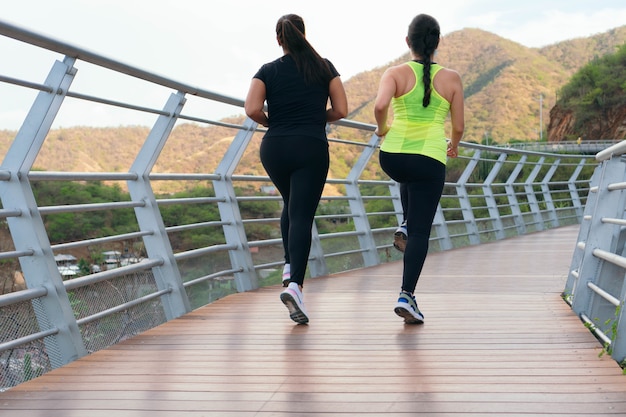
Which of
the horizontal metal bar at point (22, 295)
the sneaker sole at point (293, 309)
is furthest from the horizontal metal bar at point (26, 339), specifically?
the sneaker sole at point (293, 309)

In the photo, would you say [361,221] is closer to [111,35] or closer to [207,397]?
[207,397]

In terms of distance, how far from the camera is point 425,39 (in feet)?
15.0

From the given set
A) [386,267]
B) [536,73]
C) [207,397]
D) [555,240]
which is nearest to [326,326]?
[207,397]

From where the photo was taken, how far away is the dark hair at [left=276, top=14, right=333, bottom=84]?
4.51 m

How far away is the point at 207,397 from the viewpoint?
2887mm

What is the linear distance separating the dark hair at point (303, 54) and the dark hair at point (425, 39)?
1.66ft

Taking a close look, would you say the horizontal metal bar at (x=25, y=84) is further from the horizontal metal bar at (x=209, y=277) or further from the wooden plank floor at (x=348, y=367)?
the horizontal metal bar at (x=209, y=277)

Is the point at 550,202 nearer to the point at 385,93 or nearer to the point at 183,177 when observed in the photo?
the point at 183,177

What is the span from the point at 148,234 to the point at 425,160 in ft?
5.42

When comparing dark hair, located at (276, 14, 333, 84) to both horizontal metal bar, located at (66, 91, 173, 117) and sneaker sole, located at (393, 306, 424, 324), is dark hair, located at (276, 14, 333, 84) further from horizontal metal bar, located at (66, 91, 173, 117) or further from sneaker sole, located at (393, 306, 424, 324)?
sneaker sole, located at (393, 306, 424, 324)

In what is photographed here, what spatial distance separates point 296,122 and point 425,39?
A: 85 cm

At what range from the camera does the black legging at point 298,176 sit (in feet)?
14.8

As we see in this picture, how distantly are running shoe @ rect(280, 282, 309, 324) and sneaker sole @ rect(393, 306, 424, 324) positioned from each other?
1.66 ft

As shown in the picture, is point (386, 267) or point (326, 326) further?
point (386, 267)
